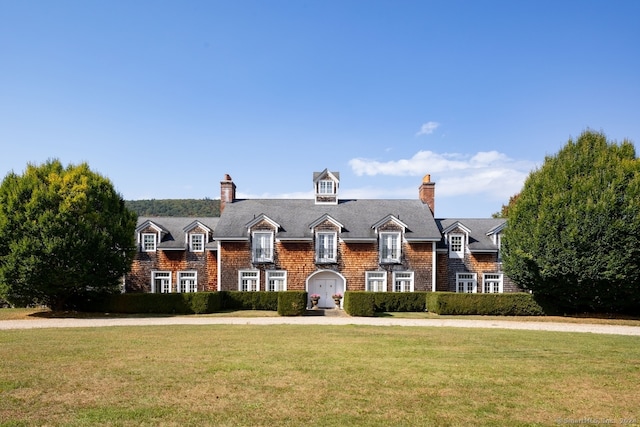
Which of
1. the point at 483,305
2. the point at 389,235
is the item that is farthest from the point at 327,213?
the point at 483,305

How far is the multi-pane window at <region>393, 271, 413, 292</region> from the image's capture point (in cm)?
3312

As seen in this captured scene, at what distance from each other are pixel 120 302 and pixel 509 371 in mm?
25158

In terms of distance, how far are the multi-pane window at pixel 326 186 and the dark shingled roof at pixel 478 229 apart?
10063mm

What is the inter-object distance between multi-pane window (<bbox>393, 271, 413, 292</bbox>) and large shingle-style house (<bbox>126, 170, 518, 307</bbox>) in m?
0.08

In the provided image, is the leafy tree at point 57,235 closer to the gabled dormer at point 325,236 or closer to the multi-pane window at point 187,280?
the multi-pane window at point 187,280

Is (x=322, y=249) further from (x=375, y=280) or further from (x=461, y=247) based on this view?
(x=461, y=247)

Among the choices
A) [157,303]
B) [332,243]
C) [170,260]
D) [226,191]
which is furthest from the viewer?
[226,191]

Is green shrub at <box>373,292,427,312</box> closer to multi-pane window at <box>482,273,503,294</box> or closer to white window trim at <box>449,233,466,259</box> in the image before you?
white window trim at <box>449,233,466,259</box>

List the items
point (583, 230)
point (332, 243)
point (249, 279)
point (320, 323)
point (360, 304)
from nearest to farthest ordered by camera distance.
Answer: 1. point (320, 323)
2. point (583, 230)
3. point (360, 304)
4. point (249, 279)
5. point (332, 243)

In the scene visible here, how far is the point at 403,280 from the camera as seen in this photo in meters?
33.2

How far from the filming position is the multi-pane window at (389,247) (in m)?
33.2

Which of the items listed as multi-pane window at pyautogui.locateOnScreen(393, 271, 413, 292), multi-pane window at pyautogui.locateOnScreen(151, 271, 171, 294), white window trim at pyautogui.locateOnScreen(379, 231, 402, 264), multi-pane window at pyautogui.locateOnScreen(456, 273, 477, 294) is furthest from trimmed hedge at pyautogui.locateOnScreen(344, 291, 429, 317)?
multi-pane window at pyautogui.locateOnScreen(151, 271, 171, 294)

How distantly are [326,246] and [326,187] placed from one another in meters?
6.70

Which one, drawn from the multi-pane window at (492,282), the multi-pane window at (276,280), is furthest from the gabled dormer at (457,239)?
the multi-pane window at (276,280)
